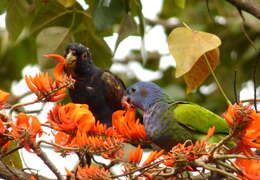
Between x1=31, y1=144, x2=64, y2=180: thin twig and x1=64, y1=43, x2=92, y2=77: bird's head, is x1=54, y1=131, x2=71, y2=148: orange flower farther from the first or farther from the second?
x1=64, y1=43, x2=92, y2=77: bird's head

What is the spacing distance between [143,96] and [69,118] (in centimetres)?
111

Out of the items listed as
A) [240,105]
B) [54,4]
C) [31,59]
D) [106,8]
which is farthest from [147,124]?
[31,59]

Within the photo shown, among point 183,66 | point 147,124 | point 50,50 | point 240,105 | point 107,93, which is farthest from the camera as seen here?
point 107,93

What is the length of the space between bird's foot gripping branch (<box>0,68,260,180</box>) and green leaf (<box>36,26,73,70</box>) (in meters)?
0.99

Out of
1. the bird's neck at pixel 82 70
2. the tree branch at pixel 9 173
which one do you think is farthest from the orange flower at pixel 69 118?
the bird's neck at pixel 82 70

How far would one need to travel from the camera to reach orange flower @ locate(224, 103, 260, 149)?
2340 mm

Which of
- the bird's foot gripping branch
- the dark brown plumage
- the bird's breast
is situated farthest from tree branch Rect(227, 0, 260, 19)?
the dark brown plumage

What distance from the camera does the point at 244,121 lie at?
2352 millimetres

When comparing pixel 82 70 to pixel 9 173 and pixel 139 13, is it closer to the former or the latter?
pixel 139 13

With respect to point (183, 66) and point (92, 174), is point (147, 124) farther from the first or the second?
point (92, 174)

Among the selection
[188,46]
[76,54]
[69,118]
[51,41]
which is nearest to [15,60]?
[76,54]

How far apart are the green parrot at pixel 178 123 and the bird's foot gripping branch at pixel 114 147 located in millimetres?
672

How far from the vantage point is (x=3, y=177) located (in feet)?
9.29

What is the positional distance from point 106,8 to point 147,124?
711 mm
